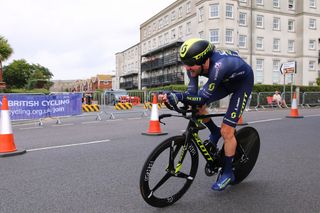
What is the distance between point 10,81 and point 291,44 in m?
69.4

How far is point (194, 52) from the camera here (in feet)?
9.70

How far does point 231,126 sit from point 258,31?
44172 millimetres

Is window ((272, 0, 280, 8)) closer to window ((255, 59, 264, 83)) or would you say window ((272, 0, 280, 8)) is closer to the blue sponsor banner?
window ((255, 59, 264, 83))

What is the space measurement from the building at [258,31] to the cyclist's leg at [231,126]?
3613 cm

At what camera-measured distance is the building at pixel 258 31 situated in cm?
3900

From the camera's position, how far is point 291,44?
46719mm

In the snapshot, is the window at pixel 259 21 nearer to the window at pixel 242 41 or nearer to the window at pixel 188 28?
the window at pixel 242 41

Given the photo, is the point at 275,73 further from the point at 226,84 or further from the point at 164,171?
the point at 164,171

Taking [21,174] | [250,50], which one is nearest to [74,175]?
[21,174]

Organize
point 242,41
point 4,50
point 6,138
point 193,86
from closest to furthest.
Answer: point 193,86 < point 6,138 < point 4,50 < point 242,41

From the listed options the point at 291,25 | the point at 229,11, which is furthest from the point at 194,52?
the point at 291,25

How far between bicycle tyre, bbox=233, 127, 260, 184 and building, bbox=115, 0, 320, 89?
1411 inches

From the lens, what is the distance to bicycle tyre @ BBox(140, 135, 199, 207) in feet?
9.20

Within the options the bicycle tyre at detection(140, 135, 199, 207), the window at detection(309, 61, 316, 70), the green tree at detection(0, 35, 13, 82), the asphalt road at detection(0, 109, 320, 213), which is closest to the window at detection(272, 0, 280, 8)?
the window at detection(309, 61, 316, 70)
